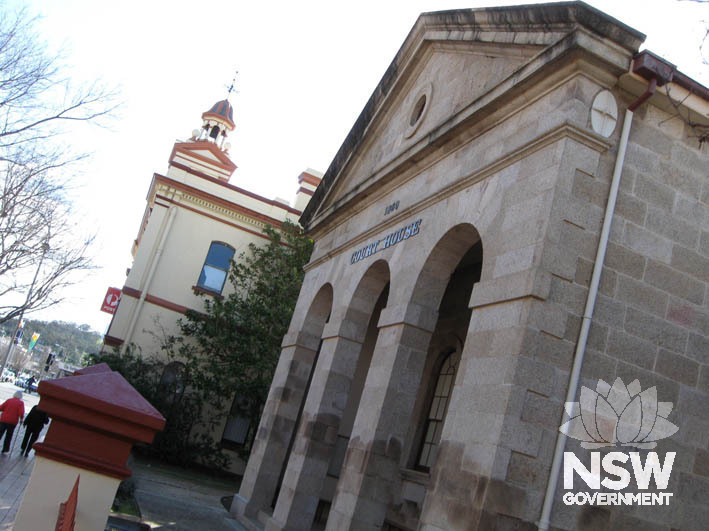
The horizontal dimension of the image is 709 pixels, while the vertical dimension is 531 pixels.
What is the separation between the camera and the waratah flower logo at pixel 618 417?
6.44m

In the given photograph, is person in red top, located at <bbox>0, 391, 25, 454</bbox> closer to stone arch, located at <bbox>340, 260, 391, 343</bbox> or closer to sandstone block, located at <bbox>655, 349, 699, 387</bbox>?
stone arch, located at <bbox>340, 260, 391, 343</bbox>

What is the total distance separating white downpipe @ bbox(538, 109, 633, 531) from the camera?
6.17 metres

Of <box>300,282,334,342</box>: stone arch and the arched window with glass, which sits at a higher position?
<box>300,282,334,342</box>: stone arch

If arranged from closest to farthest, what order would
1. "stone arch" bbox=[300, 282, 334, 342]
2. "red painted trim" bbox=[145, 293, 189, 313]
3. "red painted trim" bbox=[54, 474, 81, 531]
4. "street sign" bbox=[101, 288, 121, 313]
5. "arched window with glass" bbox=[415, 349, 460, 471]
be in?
"red painted trim" bbox=[54, 474, 81, 531]
"arched window with glass" bbox=[415, 349, 460, 471]
"stone arch" bbox=[300, 282, 334, 342]
"red painted trim" bbox=[145, 293, 189, 313]
"street sign" bbox=[101, 288, 121, 313]

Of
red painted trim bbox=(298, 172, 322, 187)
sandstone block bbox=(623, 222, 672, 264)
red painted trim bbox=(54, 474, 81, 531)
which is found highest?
red painted trim bbox=(298, 172, 322, 187)

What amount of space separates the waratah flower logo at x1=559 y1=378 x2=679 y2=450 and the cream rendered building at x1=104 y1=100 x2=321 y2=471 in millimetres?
16519

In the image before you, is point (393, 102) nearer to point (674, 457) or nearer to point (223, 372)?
point (674, 457)

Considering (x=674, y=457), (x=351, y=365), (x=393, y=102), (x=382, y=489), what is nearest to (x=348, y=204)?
A: (x=393, y=102)

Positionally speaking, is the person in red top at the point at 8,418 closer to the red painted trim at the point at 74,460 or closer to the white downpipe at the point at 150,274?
the white downpipe at the point at 150,274

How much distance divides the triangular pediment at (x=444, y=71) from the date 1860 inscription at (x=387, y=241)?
1077 mm

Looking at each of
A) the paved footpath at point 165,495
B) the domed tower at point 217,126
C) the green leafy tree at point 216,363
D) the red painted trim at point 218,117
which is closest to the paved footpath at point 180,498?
the paved footpath at point 165,495

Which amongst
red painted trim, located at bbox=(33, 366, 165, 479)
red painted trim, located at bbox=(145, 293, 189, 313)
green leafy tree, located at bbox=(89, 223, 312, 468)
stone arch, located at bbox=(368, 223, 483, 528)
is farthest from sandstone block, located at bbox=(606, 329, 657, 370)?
red painted trim, located at bbox=(145, 293, 189, 313)

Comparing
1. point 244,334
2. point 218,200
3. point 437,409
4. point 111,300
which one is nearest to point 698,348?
point 437,409

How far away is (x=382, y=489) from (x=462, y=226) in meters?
3.64
